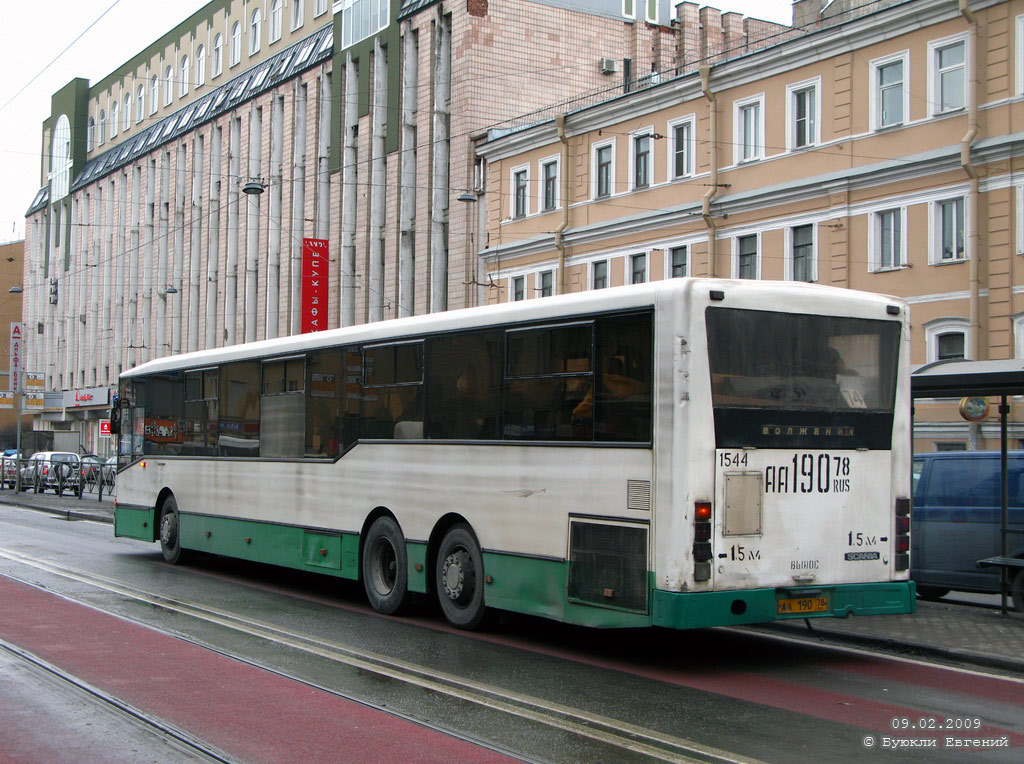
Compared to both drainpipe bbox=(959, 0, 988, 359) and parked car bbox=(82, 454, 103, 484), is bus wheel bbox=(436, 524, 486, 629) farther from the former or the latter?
parked car bbox=(82, 454, 103, 484)

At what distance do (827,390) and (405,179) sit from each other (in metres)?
36.2

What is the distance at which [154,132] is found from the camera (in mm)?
66812

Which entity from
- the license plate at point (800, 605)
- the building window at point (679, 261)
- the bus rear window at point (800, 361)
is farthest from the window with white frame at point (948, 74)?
the license plate at point (800, 605)

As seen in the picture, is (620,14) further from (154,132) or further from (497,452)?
(497,452)

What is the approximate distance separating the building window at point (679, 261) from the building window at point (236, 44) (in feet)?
106

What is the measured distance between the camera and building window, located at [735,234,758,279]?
32.6m

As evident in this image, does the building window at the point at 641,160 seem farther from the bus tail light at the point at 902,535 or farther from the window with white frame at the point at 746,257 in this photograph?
the bus tail light at the point at 902,535

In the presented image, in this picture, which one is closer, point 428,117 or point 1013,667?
point 1013,667

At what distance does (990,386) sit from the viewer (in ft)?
41.4

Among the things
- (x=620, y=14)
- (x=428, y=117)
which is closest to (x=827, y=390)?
(x=428, y=117)

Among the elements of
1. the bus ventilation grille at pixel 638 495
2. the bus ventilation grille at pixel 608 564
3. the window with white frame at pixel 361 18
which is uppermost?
the window with white frame at pixel 361 18

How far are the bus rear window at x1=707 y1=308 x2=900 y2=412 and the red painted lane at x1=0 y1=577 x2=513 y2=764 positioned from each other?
3.69 metres

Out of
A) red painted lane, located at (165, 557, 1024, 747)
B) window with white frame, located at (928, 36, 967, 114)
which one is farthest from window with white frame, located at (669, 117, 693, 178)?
red painted lane, located at (165, 557, 1024, 747)

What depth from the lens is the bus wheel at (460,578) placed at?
38.1 feet
